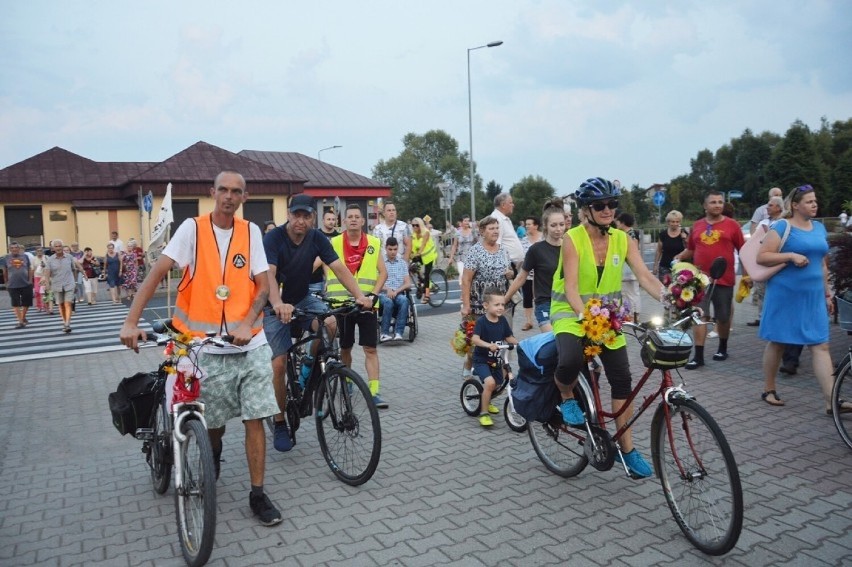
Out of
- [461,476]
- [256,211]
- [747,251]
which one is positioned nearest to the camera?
[461,476]

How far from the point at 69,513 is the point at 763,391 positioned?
19.9 ft

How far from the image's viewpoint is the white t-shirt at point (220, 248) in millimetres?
4059

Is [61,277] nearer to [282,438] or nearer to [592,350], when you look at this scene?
[282,438]

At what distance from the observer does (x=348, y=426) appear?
4.89 meters

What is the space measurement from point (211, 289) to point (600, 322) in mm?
2336

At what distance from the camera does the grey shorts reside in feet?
13.7

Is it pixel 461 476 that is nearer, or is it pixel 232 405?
pixel 232 405

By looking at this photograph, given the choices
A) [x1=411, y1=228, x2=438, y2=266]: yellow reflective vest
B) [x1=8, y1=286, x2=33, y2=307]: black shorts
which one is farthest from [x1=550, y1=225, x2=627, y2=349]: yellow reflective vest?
[x1=8, y1=286, x2=33, y2=307]: black shorts

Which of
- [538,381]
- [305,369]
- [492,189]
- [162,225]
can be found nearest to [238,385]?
[305,369]

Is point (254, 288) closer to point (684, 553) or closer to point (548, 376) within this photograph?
point (548, 376)

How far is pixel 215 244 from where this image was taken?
417 cm

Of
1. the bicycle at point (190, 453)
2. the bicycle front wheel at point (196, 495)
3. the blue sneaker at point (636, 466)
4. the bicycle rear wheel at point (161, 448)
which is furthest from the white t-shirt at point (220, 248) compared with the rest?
the blue sneaker at point (636, 466)

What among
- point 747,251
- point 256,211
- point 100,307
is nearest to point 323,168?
point 256,211

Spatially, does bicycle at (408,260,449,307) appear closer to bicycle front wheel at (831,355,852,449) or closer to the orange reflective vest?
bicycle front wheel at (831,355,852,449)
